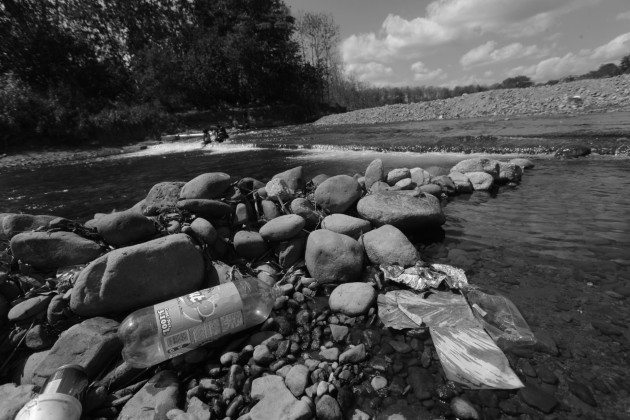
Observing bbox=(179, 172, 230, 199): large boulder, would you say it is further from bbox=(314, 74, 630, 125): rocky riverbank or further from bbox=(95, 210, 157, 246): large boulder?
bbox=(314, 74, 630, 125): rocky riverbank

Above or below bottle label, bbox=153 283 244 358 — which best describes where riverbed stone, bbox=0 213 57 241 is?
above

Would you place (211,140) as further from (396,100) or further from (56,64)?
(396,100)

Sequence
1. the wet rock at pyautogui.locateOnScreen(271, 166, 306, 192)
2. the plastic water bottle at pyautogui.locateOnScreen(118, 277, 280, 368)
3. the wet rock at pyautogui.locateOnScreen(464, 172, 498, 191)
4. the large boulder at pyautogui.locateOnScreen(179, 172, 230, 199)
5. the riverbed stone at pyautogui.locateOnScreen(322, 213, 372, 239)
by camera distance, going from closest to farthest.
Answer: the plastic water bottle at pyautogui.locateOnScreen(118, 277, 280, 368) < the riverbed stone at pyautogui.locateOnScreen(322, 213, 372, 239) < the large boulder at pyautogui.locateOnScreen(179, 172, 230, 199) < the wet rock at pyautogui.locateOnScreen(271, 166, 306, 192) < the wet rock at pyautogui.locateOnScreen(464, 172, 498, 191)

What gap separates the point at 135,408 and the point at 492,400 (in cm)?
244

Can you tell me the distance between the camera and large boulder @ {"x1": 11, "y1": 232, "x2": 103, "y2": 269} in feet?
10.3

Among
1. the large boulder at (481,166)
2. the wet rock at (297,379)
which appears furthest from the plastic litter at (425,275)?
the large boulder at (481,166)

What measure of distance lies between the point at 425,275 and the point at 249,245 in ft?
6.77

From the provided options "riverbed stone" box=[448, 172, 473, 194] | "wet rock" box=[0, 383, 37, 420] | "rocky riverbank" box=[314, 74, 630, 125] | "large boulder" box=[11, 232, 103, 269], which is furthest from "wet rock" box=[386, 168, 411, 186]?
"rocky riverbank" box=[314, 74, 630, 125]

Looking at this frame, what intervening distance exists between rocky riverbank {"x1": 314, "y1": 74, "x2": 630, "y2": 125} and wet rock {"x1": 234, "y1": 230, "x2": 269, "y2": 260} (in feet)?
74.1

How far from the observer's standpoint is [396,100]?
7456cm

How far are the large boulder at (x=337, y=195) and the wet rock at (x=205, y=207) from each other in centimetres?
142

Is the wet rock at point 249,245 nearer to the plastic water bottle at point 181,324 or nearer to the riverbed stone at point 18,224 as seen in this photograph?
the plastic water bottle at point 181,324

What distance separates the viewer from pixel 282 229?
12.5 ft

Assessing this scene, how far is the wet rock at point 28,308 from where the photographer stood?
2.71 meters
